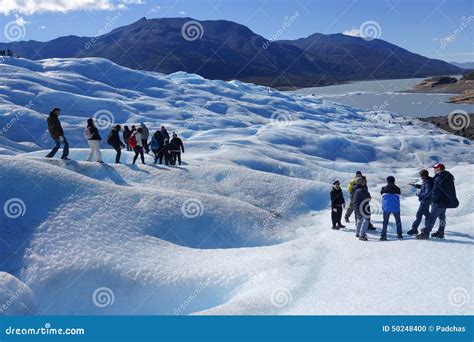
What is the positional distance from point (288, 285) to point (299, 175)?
1714cm

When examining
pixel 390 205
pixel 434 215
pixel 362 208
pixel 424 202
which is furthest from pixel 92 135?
pixel 434 215

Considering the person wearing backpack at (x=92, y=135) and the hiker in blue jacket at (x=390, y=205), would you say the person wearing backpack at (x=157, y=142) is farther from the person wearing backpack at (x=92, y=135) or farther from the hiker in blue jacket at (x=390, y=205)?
the hiker in blue jacket at (x=390, y=205)

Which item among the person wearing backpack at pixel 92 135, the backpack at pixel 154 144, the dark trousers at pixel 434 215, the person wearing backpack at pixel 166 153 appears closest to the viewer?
the dark trousers at pixel 434 215

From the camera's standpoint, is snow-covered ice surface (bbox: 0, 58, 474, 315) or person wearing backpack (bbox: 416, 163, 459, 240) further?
person wearing backpack (bbox: 416, 163, 459, 240)

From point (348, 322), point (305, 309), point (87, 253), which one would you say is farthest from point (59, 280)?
point (348, 322)

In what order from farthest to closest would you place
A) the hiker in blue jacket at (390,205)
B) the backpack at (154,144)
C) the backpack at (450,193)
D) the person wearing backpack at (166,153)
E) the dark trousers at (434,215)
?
the person wearing backpack at (166,153) < the backpack at (154,144) < the hiker in blue jacket at (390,205) < the dark trousers at (434,215) < the backpack at (450,193)

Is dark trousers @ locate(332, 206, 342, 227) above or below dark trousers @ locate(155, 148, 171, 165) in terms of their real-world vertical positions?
below

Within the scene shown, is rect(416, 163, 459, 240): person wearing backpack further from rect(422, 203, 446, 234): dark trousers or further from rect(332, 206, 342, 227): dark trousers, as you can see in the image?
Answer: rect(332, 206, 342, 227): dark trousers

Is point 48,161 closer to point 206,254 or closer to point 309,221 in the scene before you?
point 206,254

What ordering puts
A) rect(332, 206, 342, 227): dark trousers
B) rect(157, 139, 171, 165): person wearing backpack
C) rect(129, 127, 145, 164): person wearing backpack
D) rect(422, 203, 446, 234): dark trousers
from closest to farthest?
rect(422, 203, 446, 234): dark trousers
rect(332, 206, 342, 227): dark trousers
rect(129, 127, 145, 164): person wearing backpack
rect(157, 139, 171, 165): person wearing backpack

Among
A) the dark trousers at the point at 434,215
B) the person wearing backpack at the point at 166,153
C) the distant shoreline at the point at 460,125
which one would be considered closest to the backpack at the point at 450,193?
the dark trousers at the point at 434,215

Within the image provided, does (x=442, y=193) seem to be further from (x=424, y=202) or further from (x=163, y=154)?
(x=163, y=154)

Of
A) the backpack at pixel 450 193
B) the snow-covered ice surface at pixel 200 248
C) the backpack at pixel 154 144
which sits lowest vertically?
the snow-covered ice surface at pixel 200 248

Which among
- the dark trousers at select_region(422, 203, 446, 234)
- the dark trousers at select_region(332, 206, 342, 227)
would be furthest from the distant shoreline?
the dark trousers at select_region(422, 203, 446, 234)
